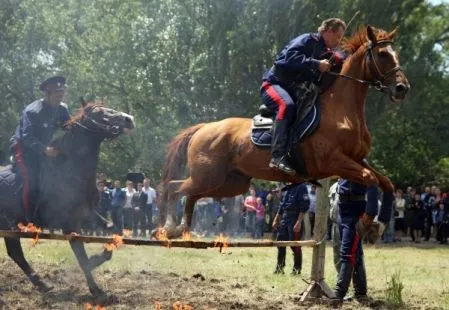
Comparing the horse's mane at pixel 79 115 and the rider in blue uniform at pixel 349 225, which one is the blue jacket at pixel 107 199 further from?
the rider in blue uniform at pixel 349 225

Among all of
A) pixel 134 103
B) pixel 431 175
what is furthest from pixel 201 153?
pixel 431 175

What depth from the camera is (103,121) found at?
9234mm

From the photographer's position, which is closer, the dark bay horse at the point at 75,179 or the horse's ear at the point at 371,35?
the horse's ear at the point at 371,35

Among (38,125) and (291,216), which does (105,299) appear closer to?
(38,125)

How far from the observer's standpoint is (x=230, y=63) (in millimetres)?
22688

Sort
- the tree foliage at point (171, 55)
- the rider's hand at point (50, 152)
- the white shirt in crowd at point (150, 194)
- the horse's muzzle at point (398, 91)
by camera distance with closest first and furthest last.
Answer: the horse's muzzle at point (398, 91), the rider's hand at point (50, 152), the tree foliage at point (171, 55), the white shirt in crowd at point (150, 194)

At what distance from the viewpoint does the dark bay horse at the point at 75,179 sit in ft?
30.3

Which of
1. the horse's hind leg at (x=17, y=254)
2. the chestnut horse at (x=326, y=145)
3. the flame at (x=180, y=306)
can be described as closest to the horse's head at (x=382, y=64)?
the chestnut horse at (x=326, y=145)

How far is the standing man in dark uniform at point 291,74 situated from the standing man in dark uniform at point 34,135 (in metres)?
2.59

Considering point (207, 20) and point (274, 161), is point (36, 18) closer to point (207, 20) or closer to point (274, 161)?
point (207, 20)

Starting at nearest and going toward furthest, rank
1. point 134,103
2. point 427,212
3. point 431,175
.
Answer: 1. point 427,212
2. point 134,103
3. point 431,175

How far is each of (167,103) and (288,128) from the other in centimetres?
1810

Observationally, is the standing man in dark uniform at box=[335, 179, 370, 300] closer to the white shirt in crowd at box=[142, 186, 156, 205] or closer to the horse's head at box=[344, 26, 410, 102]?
the horse's head at box=[344, 26, 410, 102]

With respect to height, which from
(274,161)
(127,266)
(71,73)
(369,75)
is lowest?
(127,266)
